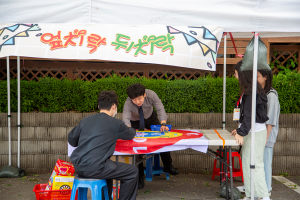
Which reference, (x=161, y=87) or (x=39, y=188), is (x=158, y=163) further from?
(x=39, y=188)

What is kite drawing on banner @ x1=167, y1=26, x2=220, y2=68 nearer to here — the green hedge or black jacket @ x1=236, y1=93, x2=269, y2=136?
black jacket @ x1=236, y1=93, x2=269, y2=136

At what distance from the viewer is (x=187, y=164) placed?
17.5 ft

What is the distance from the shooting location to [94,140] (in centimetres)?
293

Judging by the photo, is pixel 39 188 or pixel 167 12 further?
pixel 39 188

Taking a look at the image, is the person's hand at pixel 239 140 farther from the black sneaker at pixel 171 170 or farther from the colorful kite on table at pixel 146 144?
the black sneaker at pixel 171 170

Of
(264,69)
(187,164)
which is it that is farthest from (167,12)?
(187,164)

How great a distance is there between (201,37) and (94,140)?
1654mm

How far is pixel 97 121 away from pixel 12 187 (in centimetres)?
253

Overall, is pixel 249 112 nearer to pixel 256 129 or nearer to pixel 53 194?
pixel 256 129

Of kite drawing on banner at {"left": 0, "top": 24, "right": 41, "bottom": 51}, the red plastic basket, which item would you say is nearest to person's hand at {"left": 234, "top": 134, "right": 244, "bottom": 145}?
the red plastic basket

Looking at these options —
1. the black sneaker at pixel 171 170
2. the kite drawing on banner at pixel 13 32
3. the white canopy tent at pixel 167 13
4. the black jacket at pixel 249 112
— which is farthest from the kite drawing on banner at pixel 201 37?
the black sneaker at pixel 171 170

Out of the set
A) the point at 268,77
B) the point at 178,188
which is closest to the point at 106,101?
the point at 268,77

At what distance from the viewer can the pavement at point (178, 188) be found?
4109 millimetres

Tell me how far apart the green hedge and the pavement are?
50.5 inches
